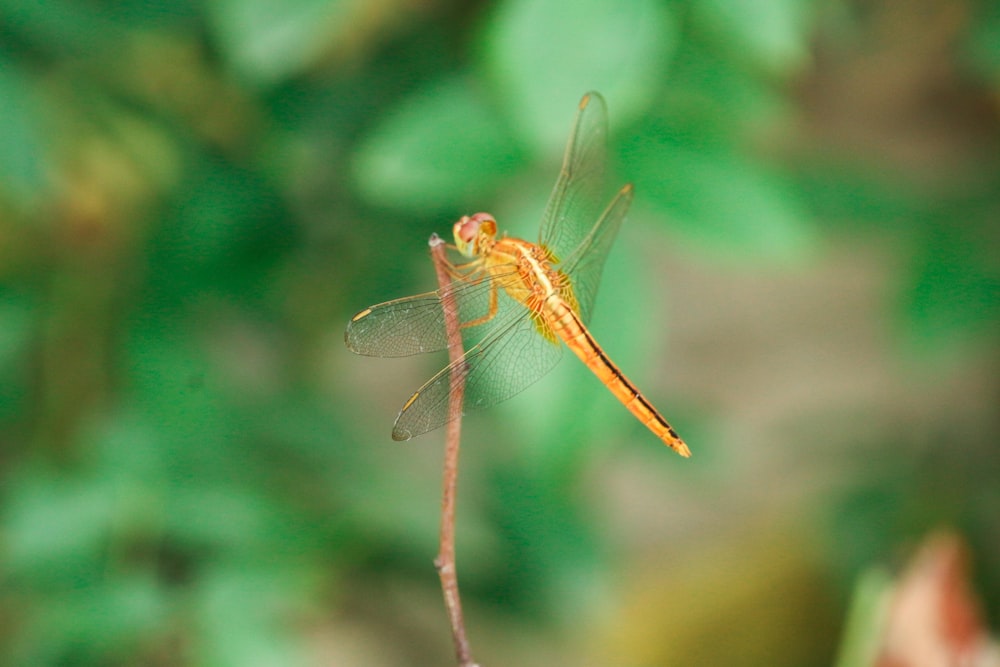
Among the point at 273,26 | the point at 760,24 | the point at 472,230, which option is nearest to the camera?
the point at 472,230

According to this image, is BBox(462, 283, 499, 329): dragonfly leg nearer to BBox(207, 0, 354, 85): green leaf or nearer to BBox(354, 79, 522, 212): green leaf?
BBox(354, 79, 522, 212): green leaf

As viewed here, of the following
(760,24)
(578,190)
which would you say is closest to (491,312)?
(578,190)

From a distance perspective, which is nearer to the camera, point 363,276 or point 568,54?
point 568,54

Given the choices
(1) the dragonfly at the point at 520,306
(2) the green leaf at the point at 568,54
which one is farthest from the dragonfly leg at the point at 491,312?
(2) the green leaf at the point at 568,54

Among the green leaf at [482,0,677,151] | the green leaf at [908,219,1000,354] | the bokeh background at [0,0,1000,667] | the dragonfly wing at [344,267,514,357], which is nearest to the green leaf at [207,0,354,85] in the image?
the bokeh background at [0,0,1000,667]

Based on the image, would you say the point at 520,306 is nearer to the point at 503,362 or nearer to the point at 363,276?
the point at 503,362

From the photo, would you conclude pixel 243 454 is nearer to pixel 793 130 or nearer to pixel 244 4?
pixel 244 4
